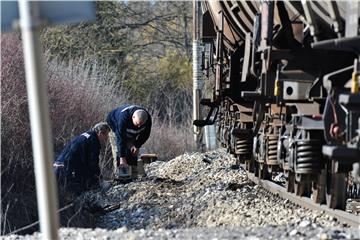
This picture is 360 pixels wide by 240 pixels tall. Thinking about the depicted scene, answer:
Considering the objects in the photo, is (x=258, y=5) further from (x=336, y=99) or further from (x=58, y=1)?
(x=58, y=1)

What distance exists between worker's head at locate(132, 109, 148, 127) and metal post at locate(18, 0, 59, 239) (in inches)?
316

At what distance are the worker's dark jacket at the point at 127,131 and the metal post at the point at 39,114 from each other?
8.15 metres

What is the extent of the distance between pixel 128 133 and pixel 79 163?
99 cm

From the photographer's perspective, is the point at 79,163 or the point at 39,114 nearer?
the point at 39,114

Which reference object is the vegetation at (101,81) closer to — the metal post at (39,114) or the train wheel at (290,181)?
the train wheel at (290,181)

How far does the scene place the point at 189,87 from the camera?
100ft

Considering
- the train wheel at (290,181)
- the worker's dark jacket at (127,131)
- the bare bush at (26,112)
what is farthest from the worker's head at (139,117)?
the train wheel at (290,181)

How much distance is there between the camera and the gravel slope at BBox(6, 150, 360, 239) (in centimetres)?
571

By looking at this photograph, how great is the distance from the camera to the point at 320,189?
26.0ft

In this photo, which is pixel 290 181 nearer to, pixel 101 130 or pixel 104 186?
pixel 101 130

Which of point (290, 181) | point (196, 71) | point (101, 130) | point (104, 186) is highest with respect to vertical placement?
point (196, 71)

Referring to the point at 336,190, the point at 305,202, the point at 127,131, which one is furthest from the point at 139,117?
the point at 336,190

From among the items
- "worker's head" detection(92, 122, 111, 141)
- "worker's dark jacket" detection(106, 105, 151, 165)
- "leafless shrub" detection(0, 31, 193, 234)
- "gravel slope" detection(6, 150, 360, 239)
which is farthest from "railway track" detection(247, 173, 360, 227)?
"leafless shrub" detection(0, 31, 193, 234)

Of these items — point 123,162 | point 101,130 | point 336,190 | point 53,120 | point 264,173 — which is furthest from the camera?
point 53,120
